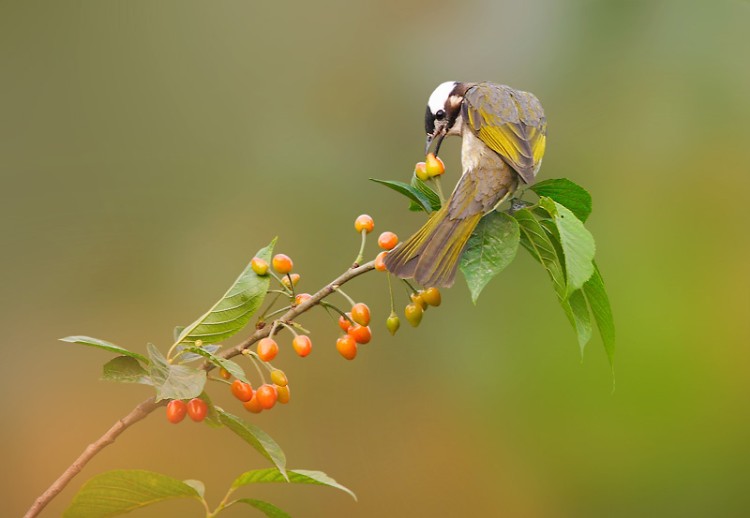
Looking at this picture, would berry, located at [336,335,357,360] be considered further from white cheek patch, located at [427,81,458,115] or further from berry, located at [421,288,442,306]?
white cheek patch, located at [427,81,458,115]

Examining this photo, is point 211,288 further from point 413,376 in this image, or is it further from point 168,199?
point 413,376

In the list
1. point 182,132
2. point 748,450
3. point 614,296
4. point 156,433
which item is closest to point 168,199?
point 182,132

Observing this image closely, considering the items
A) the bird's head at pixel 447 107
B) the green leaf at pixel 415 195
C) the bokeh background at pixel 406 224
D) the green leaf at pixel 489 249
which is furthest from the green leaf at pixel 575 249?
the bokeh background at pixel 406 224

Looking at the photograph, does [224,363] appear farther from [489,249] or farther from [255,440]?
[489,249]

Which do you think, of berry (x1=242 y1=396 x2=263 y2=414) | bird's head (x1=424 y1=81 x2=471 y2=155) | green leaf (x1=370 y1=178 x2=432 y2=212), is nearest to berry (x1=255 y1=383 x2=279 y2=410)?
berry (x1=242 y1=396 x2=263 y2=414)

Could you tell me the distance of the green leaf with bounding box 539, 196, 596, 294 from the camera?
646 millimetres

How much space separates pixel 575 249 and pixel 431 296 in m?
0.17

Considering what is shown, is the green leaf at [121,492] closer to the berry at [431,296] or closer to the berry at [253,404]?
the berry at [253,404]

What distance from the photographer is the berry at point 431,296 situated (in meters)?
0.79

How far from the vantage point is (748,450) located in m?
2.59

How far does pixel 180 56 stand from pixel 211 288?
740mm

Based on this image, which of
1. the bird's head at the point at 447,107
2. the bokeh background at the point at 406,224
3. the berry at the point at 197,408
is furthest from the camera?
the bokeh background at the point at 406,224

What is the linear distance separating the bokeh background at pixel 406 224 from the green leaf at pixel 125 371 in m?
1.73

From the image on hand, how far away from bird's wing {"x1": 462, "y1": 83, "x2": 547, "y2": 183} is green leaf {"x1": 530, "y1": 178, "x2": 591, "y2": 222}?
0.20 meters
